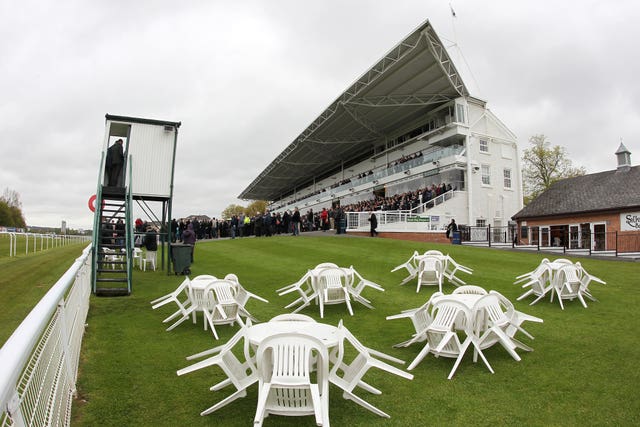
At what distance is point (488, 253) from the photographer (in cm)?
1731

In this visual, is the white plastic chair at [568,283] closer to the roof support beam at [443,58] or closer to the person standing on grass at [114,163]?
the person standing on grass at [114,163]

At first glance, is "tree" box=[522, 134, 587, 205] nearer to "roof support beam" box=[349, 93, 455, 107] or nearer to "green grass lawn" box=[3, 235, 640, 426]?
"roof support beam" box=[349, 93, 455, 107]

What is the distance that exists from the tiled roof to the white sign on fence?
53 cm

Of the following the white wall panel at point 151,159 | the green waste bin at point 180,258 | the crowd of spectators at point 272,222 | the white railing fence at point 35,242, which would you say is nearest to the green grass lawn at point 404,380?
the green waste bin at point 180,258

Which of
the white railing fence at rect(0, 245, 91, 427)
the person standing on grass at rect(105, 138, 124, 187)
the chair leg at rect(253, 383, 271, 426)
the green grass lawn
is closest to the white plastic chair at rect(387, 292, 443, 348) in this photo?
the green grass lawn

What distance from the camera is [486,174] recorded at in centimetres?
3453

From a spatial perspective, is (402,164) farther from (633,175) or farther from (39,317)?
(39,317)

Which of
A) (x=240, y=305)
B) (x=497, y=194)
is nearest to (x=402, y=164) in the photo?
(x=497, y=194)

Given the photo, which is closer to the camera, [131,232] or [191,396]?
[191,396]

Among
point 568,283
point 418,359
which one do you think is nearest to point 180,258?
point 418,359

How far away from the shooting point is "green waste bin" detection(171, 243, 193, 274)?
42.1ft

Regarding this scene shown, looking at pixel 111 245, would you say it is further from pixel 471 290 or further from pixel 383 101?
pixel 383 101

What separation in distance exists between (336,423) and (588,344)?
4.21 m

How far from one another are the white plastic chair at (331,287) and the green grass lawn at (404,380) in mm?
→ 283
